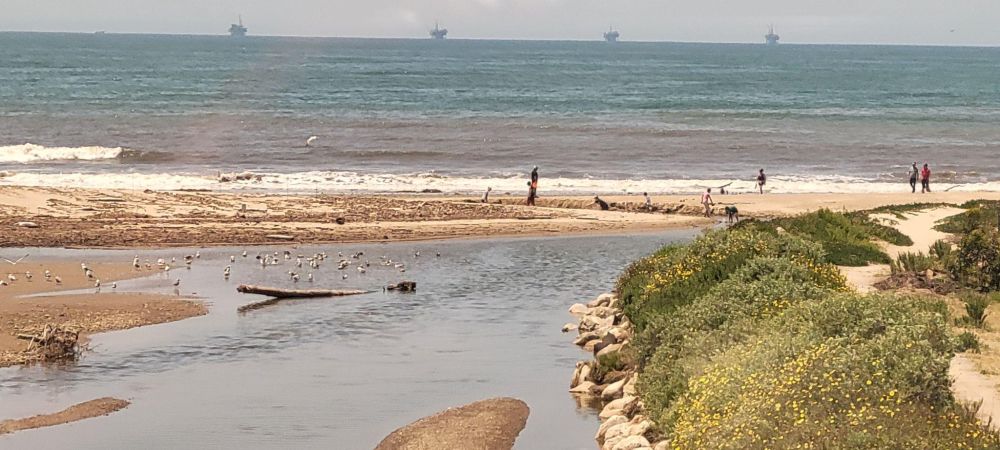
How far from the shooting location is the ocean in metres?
51.7

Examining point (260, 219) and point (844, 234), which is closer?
point (844, 234)

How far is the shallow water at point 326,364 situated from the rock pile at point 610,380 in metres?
0.32

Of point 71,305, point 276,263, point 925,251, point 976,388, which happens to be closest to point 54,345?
point 71,305

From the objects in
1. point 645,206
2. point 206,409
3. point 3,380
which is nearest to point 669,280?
point 206,409

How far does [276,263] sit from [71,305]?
6.25 m

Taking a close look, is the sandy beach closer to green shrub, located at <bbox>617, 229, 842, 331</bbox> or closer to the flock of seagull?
the flock of seagull

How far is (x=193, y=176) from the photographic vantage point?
4981 centimetres

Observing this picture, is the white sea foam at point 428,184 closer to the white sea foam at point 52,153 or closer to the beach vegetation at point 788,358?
the white sea foam at point 52,153

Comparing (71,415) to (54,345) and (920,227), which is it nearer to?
(54,345)

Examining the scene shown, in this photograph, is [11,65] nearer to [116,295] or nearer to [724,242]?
[116,295]

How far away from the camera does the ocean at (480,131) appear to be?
2036 inches

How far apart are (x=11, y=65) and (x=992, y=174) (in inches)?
3963

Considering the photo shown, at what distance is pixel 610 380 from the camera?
2005 cm

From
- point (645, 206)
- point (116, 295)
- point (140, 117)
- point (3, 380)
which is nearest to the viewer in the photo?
point (3, 380)
